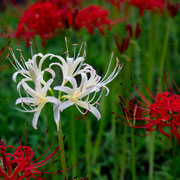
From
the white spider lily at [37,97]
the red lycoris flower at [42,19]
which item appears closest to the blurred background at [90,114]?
the red lycoris flower at [42,19]

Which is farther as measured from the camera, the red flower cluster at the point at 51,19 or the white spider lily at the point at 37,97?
the red flower cluster at the point at 51,19

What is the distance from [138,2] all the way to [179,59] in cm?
126

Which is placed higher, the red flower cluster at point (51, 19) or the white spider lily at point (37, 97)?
the red flower cluster at point (51, 19)

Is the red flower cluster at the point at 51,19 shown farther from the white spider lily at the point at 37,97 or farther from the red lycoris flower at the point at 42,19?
the white spider lily at the point at 37,97

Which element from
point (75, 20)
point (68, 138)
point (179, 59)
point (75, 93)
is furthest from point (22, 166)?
point (179, 59)

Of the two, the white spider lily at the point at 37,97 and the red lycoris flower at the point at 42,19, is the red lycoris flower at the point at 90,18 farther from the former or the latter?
the white spider lily at the point at 37,97

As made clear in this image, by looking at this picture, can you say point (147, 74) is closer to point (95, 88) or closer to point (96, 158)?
point (96, 158)

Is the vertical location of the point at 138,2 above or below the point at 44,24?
above

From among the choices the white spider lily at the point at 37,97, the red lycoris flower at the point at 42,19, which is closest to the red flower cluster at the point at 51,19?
the red lycoris flower at the point at 42,19

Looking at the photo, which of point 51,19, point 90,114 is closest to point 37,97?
point 90,114

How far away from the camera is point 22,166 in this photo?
1.20 metres

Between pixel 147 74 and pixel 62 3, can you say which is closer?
pixel 62 3

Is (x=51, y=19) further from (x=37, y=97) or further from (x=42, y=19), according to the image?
(x=37, y=97)

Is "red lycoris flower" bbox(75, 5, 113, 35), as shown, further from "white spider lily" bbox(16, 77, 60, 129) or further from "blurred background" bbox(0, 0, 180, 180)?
"white spider lily" bbox(16, 77, 60, 129)
